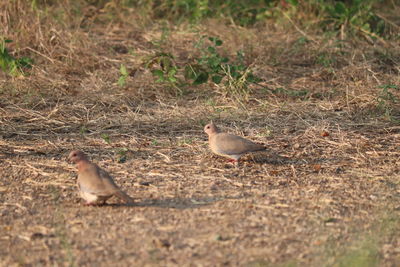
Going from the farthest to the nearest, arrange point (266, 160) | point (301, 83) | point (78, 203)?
1. point (301, 83)
2. point (266, 160)
3. point (78, 203)

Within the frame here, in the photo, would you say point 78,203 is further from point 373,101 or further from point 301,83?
point 301,83

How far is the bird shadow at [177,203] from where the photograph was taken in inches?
197

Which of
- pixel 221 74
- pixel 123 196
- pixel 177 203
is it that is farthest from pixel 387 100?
pixel 123 196

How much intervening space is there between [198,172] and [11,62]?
10.8 ft

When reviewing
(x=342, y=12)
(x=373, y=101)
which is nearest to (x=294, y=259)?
(x=373, y=101)

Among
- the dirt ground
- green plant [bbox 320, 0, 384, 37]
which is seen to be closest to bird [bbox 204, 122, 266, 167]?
the dirt ground

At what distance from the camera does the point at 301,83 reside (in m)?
8.77

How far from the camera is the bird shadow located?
5008 millimetres

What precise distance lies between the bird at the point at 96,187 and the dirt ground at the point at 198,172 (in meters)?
0.11

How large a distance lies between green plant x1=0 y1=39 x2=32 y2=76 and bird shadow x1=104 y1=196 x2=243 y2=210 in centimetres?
354

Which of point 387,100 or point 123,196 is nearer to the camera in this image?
point 123,196

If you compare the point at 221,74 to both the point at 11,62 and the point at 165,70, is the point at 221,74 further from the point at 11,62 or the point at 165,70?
the point at 11,62

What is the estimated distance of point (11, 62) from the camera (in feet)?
26.7

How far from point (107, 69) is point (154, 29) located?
1.74 metres
